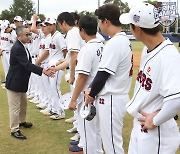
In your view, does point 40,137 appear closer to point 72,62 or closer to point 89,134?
point 72,62

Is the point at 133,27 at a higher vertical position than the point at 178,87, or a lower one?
higher

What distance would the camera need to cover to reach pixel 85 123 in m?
3.78

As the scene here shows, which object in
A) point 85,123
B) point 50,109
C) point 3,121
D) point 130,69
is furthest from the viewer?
point 50,109

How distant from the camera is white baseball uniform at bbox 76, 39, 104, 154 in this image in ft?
11.7

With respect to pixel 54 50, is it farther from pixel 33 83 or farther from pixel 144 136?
pixel 144 136

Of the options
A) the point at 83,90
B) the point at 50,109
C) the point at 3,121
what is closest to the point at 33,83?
the point at 50,109

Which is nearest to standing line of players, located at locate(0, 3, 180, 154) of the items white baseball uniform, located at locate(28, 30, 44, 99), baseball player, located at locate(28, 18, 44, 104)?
baseball player, located at locate(28, 18, 44, 104)

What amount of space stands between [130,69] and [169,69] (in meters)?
1.32

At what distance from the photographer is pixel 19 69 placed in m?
5.11

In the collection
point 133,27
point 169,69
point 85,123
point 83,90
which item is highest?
point 133,27

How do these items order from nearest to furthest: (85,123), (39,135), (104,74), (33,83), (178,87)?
(178,87), (104,74), (85,123), (39,135), (33,83)

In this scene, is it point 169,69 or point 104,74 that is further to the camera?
point 104,74

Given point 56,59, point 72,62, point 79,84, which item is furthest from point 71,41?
point 56,59

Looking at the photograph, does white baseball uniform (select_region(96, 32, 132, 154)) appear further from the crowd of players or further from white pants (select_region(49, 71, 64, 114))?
white pants (select_region(49, 71, 64, 114))
